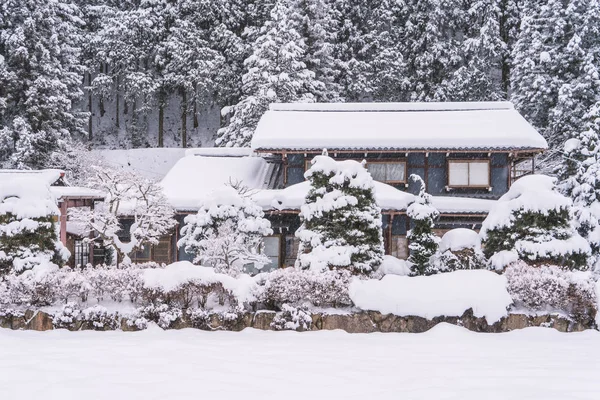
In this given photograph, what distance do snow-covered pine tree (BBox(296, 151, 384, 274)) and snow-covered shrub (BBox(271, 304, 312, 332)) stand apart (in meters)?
1.86

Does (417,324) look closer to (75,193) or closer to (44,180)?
(44,180)

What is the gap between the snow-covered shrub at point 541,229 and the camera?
12758 mm

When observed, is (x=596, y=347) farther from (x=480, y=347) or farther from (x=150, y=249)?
(x=150, y=249)

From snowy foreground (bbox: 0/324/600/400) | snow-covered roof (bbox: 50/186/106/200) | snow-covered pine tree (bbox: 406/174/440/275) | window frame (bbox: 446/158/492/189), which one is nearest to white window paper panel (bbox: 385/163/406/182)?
window frame (bbox: 446/158/492/189)

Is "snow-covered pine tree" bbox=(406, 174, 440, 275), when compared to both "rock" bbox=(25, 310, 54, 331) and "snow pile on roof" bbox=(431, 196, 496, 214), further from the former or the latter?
"rock" bbox=(25, 310, 54, 331)

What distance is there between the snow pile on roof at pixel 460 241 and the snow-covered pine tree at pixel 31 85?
74.2 ft

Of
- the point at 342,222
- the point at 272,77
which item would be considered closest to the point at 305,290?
the point at 342,222

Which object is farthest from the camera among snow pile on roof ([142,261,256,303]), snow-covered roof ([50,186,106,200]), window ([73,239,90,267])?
window ([73,239,90,267])

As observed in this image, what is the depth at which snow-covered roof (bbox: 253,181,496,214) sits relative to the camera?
17.6 meters

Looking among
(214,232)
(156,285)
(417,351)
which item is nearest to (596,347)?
(417,351)

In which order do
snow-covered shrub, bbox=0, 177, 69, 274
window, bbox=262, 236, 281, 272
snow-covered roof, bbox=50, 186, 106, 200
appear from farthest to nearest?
window, bbox=262, 236, 281, 272 → snow-covered roof, bbox=50, 186, 106, 200 → snow-covered shrub, bbox=0, 177, 69, 274

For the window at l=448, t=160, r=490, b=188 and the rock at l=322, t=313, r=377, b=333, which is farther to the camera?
the window at l=448, t=160, r=490, b=188

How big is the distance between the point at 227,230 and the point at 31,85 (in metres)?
20.8

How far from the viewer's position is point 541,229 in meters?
13.0
